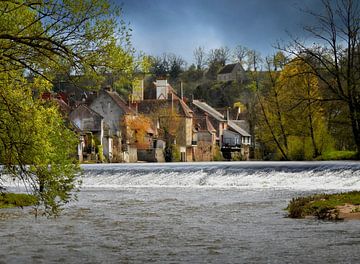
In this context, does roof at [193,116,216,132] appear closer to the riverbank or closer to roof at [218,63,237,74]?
roof at [218,63,237,74]

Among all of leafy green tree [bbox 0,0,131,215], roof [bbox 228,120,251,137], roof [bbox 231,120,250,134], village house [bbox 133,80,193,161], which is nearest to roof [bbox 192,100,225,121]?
roof [bbox 228,120,251,137]

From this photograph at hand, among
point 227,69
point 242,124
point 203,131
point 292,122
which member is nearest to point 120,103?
point 203,131

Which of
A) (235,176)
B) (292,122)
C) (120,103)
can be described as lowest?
(235,176)

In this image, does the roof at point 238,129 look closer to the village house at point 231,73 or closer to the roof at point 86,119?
the village house at point 231,73

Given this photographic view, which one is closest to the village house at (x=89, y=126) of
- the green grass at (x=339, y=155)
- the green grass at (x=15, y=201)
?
the green grass at (x=339, y=155)

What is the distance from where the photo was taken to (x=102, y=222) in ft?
53.5

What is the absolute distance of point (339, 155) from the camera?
4281 centimetres

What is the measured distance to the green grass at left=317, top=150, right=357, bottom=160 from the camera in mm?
41281

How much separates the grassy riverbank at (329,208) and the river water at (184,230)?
2.05 feet

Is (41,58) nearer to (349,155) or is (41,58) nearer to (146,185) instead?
(146,185)

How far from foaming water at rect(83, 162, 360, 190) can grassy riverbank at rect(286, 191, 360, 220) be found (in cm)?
965

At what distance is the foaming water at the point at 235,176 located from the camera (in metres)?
29.1

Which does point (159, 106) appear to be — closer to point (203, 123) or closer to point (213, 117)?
point (203, 123)

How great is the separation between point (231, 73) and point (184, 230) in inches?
4707
